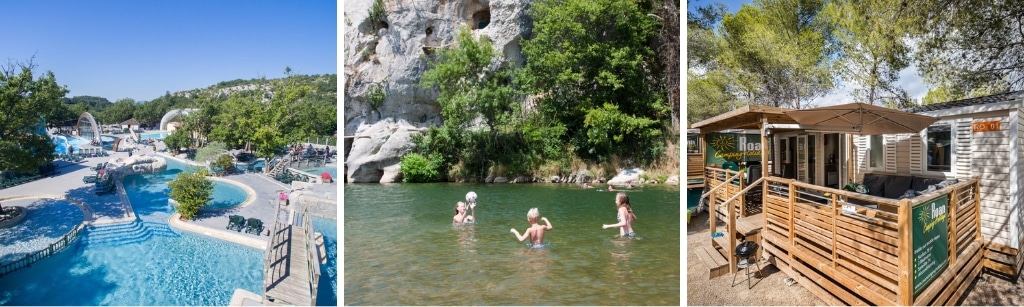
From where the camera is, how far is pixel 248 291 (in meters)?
4.33

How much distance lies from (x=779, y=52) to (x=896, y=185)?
294 centimetres

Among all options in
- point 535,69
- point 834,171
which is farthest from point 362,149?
point 834,171

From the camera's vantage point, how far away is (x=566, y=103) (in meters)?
10.9

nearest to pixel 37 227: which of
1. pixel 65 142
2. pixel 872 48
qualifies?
pixel 65 142

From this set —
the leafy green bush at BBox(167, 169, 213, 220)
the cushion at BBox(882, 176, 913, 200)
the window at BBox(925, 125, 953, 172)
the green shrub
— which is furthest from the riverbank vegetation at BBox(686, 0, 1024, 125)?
the leafy green bush at BBox(167, 169, 213, 220)

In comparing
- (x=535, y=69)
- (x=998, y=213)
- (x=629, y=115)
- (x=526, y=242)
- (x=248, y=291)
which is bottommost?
(x=248, y=291)

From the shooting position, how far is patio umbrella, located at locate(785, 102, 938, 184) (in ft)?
11.7

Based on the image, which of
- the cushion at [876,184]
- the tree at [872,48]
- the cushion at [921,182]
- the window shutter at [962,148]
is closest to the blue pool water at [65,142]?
the cushion at [876,184]

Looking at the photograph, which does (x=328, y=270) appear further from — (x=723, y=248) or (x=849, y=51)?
(x=849, y=51)

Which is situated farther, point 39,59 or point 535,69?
point 535,69

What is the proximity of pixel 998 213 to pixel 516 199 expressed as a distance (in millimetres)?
5450

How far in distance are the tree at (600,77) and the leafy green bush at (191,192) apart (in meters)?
6.86

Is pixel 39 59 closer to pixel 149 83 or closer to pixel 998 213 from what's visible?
pixel 149 83

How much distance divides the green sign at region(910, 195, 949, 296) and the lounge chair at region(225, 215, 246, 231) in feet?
16.9
